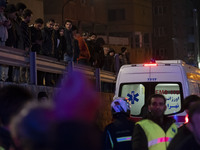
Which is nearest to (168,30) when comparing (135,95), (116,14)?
(116,14)

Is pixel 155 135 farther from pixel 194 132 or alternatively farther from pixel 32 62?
pixel 32 62

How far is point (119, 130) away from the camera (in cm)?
582

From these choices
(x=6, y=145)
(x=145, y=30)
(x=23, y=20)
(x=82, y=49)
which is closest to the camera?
(x=6, y=145)

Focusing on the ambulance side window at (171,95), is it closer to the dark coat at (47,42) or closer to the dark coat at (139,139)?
the dark coat at (47,42)

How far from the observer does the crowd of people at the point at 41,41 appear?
9.62 meters

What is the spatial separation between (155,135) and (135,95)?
639cm

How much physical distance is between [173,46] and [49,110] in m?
76.4

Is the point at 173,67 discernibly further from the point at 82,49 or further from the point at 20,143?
the point at 20,143

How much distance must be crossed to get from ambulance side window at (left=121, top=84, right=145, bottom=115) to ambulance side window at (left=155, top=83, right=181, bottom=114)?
0.35 metres

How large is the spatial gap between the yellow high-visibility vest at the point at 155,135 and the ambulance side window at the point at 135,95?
6251 mm

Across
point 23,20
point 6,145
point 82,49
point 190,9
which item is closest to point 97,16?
point 190,9

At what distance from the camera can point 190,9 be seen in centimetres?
8469

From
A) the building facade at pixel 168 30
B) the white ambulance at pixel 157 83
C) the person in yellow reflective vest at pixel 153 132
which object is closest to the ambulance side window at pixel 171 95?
the white ambulance at pixel 157 83

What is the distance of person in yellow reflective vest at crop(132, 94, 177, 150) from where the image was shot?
5703mm
